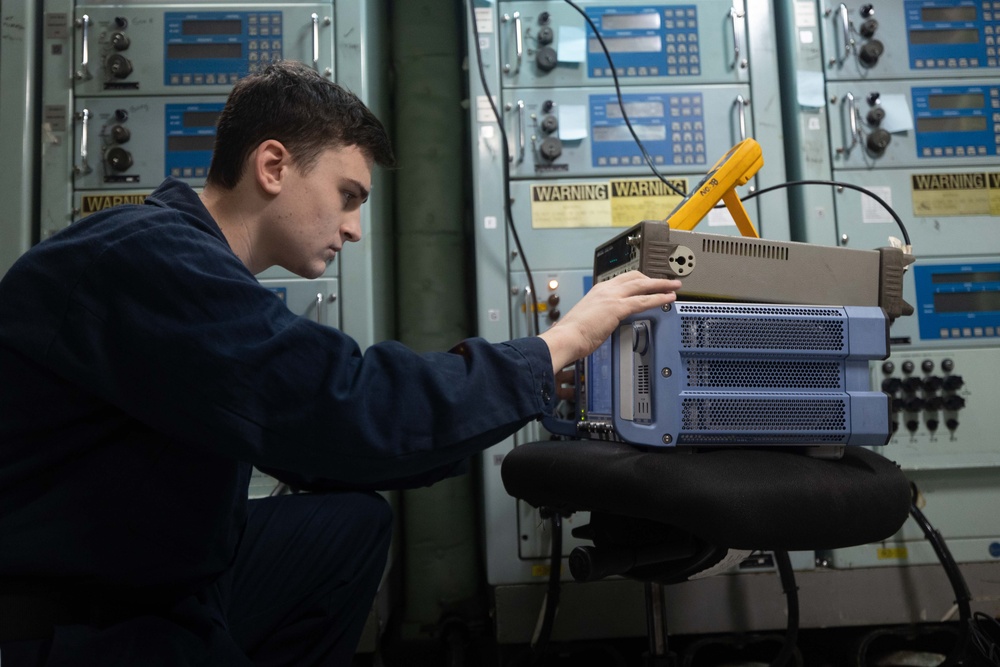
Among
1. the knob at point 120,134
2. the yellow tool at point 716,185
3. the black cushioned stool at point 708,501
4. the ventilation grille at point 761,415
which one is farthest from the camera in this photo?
the knob at point 120,134

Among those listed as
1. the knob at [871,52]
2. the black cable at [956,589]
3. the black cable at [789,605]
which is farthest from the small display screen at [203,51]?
the black cable at [956,589]

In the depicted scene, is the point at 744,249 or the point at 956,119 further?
the point at 956,119

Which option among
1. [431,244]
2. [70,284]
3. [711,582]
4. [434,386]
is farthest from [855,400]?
[431,244]

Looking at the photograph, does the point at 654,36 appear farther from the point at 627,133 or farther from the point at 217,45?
the point at 217,45

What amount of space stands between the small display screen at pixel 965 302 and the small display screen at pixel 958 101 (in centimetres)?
58

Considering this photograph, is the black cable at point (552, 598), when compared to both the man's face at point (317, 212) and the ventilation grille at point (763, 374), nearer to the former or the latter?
the ventilation grille at point (763, 374)

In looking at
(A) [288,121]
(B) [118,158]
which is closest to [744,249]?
(A) [288,121]

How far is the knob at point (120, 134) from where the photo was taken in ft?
6.37

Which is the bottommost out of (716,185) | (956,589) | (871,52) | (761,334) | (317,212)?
(956,589)

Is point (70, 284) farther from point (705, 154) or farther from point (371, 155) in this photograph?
point (705, 154)

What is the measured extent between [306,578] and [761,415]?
91cm

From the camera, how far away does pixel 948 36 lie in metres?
2.04

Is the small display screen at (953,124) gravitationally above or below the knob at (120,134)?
below

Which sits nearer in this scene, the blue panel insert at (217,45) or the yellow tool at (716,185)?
the yellow tool at (716,185)
